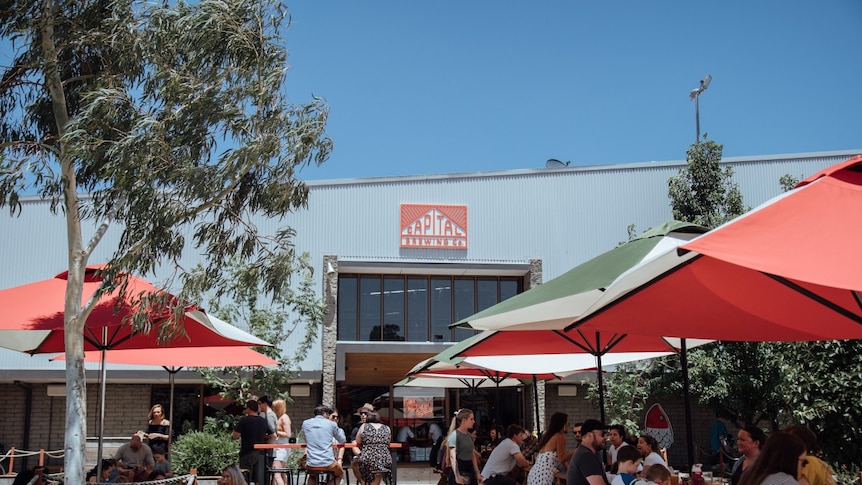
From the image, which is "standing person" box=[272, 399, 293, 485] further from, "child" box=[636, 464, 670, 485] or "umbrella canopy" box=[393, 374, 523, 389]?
"child" box=[636, 464, 670, 485]

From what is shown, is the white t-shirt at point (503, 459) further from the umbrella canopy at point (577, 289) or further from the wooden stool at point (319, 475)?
the wooden stool at point (319, 475)

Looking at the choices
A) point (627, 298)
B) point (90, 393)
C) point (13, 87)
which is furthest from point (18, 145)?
point (90, 393)

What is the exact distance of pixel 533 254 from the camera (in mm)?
24125

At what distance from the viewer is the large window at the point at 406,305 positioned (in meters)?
23.5

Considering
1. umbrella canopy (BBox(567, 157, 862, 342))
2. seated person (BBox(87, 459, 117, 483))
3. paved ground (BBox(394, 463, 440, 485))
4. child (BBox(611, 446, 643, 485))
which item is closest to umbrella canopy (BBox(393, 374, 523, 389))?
paved ground (BBox(394, 463, 440, 485))

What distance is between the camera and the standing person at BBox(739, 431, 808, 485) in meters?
4.91

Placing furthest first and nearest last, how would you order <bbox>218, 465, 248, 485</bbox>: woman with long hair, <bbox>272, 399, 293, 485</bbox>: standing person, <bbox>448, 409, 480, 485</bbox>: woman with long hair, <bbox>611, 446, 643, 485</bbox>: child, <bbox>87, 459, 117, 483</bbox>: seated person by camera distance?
<bbox>272, 399, 293, 485</bbox>: standing person < <bbox>448, 409, 480, 485</bbox>: woman with long hair < <bbox>87, 459, 117, 483</bbox>: seated person < <bbox>611, 446, 643, 485</bbox>: child < <bbox>218, 465, 248, 485</bbox>: woman with long hair

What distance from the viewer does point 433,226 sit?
2405 centimetres

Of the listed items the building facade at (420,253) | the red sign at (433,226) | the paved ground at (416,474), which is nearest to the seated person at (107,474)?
the building facade at (420,253)

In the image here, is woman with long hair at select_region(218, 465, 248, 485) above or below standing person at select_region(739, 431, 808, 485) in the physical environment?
below

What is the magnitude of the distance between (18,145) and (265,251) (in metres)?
3.00

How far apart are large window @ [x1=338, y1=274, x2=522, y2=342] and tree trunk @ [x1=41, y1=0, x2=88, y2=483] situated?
14.3 metres

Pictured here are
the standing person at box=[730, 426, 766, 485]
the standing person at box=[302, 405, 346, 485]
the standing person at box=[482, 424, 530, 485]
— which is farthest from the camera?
the standing person at box=[302, 405, 346, 485]

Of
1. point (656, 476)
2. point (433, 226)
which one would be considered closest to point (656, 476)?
point (656, 476)
